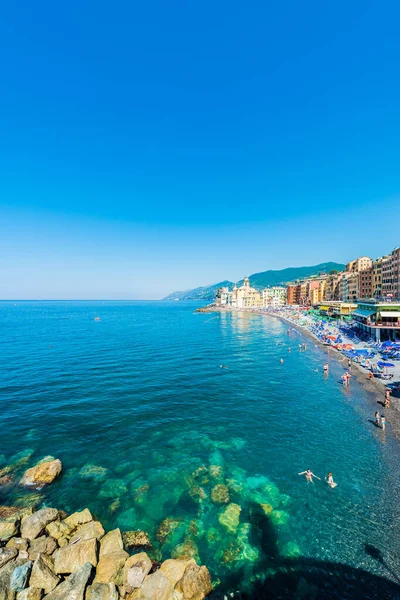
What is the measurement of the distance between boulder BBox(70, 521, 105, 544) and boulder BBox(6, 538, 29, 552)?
7.08ft

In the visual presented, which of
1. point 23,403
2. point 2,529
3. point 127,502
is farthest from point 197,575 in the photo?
point 23,403

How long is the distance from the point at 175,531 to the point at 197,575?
3.29 m

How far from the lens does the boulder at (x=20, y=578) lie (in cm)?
1148

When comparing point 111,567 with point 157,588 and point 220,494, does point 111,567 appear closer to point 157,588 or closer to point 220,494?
point 157,588

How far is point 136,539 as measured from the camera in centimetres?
1453

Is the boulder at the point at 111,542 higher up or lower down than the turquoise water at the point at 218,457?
higher up

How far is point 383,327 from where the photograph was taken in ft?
196

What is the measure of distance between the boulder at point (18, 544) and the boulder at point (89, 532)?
2.16 meters

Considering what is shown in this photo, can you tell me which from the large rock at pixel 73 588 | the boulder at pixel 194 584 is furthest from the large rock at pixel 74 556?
the boulder at pixel 194 584

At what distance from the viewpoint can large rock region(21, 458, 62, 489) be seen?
18.8 meters

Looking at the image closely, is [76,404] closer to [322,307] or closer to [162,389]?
[162,389]

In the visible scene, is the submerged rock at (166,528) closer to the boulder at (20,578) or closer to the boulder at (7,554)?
the boulder at (20,578)

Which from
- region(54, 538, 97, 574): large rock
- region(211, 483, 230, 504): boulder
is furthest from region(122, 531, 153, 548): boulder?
region(211, 483, 230, 504): boulder

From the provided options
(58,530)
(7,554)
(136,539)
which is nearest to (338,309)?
(136,539)
